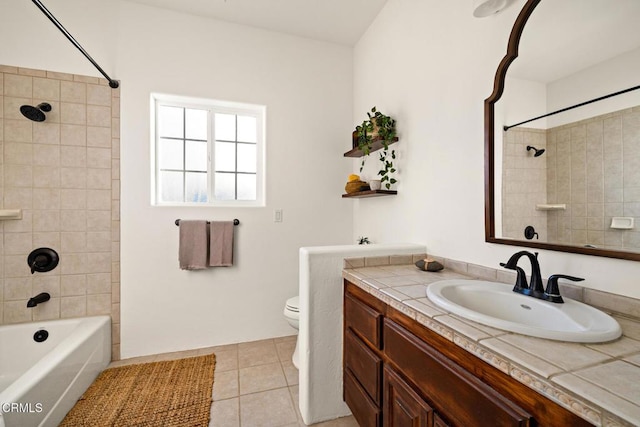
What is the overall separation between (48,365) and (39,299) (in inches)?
29.2

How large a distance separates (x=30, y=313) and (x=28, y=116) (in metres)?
1.36

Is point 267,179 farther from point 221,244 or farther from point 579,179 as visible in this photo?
point 579,179

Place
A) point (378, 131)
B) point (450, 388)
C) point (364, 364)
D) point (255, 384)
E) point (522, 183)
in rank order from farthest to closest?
point (378, 131)
point (255, 384)
point (364, 364)
point (522, 183)
point (450, 388)

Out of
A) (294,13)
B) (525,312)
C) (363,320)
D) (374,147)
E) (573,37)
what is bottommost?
(363,320)

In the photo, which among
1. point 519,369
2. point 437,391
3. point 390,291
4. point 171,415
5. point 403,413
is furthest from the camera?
point 171,415

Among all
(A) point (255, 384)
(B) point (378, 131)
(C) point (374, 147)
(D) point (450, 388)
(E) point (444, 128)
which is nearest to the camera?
(D) point (450, 388)

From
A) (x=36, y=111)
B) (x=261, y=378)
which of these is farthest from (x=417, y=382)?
(x=36, y=111)

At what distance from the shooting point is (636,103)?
793mm

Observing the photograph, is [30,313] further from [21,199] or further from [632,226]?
[632,226]

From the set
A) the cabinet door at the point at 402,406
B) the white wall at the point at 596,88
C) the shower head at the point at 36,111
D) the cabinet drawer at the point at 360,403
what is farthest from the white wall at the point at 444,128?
the shower head at the point at 36,111

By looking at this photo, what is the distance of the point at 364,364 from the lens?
3.96ft

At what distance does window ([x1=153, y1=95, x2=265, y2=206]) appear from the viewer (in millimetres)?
2229

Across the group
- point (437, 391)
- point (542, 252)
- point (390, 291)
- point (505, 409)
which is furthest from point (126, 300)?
point (542, 252)

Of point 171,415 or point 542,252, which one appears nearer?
point 542,252
